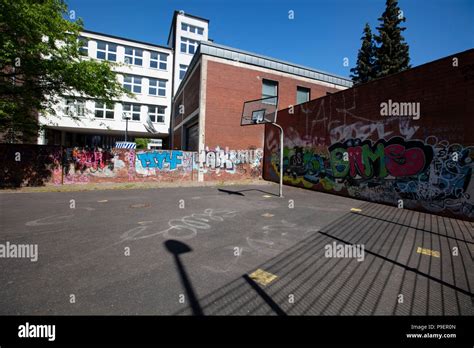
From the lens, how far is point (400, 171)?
32.8 feet

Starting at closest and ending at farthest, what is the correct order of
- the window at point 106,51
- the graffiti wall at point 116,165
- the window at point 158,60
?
the graffiti wall at point 116,165
the window at point 106,51
the window at point 158,60

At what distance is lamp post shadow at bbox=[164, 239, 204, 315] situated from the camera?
2947mm

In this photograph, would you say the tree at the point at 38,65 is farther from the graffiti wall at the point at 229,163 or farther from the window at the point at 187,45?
the window at the point at 187,45

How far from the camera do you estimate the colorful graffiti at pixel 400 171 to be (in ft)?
26.9

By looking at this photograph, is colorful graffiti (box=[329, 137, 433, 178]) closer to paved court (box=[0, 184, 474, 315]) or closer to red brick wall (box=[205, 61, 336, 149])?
paved court (box=[0, 184, 474, 315])

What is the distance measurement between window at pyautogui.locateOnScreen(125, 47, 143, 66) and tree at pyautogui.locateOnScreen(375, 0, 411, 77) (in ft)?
99.8

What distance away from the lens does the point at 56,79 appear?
1209 centimetres

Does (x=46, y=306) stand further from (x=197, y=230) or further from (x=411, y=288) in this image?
(x=411, y=288)

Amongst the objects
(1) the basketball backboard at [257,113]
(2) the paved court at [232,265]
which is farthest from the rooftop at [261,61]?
(2) the paved court at [232,265]

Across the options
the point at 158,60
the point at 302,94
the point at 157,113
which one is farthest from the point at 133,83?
the point at 302,94

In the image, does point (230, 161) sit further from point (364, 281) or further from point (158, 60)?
point (158, 60)

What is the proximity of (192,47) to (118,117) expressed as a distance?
16.5 meters

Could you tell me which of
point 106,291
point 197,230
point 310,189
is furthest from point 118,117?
point 106,291
